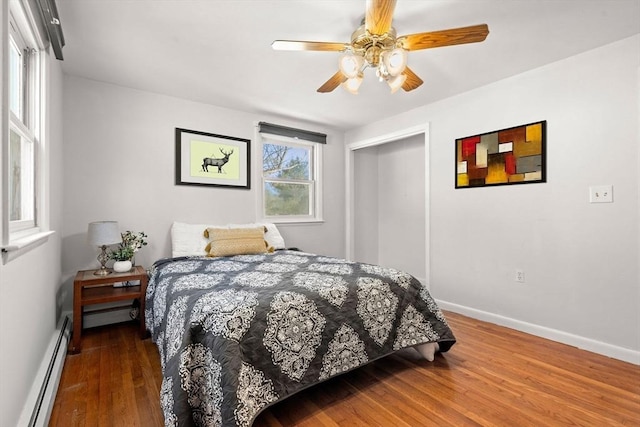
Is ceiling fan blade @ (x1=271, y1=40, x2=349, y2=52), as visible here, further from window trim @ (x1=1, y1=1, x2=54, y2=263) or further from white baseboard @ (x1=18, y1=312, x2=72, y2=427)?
white baseboard @ (x1=18, y1=312, x2=72, y2=427)

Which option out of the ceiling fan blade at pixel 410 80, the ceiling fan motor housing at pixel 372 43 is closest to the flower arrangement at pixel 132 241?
the ceiling fan motor housing at pixel 372 43

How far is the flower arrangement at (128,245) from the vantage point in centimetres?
276

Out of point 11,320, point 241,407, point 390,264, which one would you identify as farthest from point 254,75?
point 390,264

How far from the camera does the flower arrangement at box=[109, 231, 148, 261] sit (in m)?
2.76

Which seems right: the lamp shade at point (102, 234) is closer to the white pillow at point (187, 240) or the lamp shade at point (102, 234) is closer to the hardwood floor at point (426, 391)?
the white pillow at point (187, 240)

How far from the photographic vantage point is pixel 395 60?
190cm

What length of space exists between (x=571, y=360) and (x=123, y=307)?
372 cm

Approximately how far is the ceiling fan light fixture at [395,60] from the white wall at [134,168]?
229cm

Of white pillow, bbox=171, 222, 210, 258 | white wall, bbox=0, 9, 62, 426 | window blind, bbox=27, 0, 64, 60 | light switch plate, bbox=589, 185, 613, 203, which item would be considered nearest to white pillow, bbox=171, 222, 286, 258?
white pillow, bbox=171, 222, 210, 258

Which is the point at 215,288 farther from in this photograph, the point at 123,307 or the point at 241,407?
the point at 123,307

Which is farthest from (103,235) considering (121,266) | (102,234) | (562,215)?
(562,215)

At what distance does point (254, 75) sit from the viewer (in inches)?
111

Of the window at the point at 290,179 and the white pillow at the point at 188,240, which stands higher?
the window at the point at 290,179

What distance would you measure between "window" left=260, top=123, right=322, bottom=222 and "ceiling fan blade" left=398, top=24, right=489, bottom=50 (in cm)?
246
